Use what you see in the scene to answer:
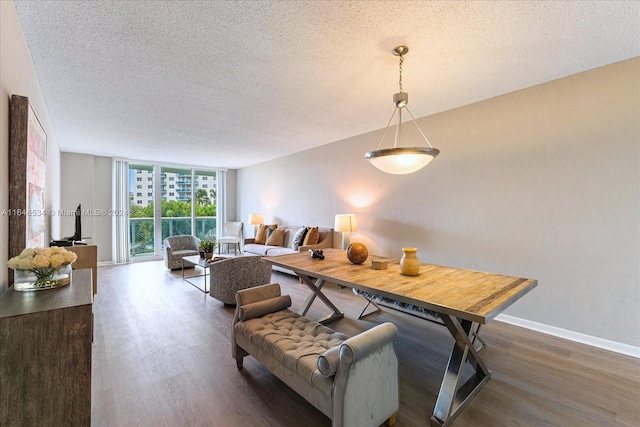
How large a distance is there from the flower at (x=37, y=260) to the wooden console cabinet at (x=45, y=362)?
0.17 meters

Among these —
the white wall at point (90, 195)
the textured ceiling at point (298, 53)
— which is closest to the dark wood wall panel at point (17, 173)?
the textured ceiling at point (298, 53)

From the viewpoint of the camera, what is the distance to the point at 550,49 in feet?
7.23

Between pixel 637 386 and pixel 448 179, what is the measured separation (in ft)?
7.85

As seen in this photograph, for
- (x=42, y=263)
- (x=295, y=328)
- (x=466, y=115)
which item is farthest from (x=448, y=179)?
(x=42, y=263)

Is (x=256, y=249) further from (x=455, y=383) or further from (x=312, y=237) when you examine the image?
(x=455, y=383)

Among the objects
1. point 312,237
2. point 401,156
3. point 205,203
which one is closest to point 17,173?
point 401,156

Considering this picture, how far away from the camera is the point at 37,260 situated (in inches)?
58.2

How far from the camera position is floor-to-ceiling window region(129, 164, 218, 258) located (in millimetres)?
6855

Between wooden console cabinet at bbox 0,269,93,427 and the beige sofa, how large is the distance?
11.0 feet

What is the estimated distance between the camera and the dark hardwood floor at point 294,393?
1691mm

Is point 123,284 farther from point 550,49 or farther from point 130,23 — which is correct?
point 550,49

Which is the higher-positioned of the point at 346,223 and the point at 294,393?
the point at 346,223

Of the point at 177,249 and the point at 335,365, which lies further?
the point at 177,249

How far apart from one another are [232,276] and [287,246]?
2.20 m
